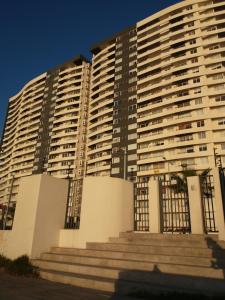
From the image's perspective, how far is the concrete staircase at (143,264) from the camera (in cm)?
676

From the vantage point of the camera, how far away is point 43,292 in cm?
681

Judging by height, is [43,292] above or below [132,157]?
below

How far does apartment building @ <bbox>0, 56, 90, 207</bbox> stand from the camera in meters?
70.1

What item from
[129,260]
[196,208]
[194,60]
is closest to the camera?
[129,260]

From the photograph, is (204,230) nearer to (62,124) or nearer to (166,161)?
(166,161)

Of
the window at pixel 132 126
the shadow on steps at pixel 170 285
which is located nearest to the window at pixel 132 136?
the window at pixel 132 126

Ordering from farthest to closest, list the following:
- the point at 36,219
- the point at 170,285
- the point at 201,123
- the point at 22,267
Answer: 1. the point at 201,123
2. the point at 36,219
3. the point at 22,267
4. the point at 170,285

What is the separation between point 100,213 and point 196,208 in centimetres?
409

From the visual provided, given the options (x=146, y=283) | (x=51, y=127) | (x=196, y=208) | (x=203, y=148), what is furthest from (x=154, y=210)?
(x=51, y=127)

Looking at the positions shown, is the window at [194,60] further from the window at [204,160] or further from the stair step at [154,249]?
the stair step at [154,249]

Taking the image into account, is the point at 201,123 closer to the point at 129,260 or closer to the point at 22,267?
the point at 129,260

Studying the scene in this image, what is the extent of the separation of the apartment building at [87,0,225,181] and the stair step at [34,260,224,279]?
112 feet

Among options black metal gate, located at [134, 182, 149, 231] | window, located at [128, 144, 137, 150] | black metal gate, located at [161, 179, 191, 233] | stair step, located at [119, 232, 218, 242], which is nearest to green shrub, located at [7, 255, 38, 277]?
stair step, located at [119, 232, 218, 242]

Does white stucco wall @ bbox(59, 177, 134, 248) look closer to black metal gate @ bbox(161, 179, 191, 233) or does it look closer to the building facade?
black metal gate @ bbox(161, 179, 191, 233)
